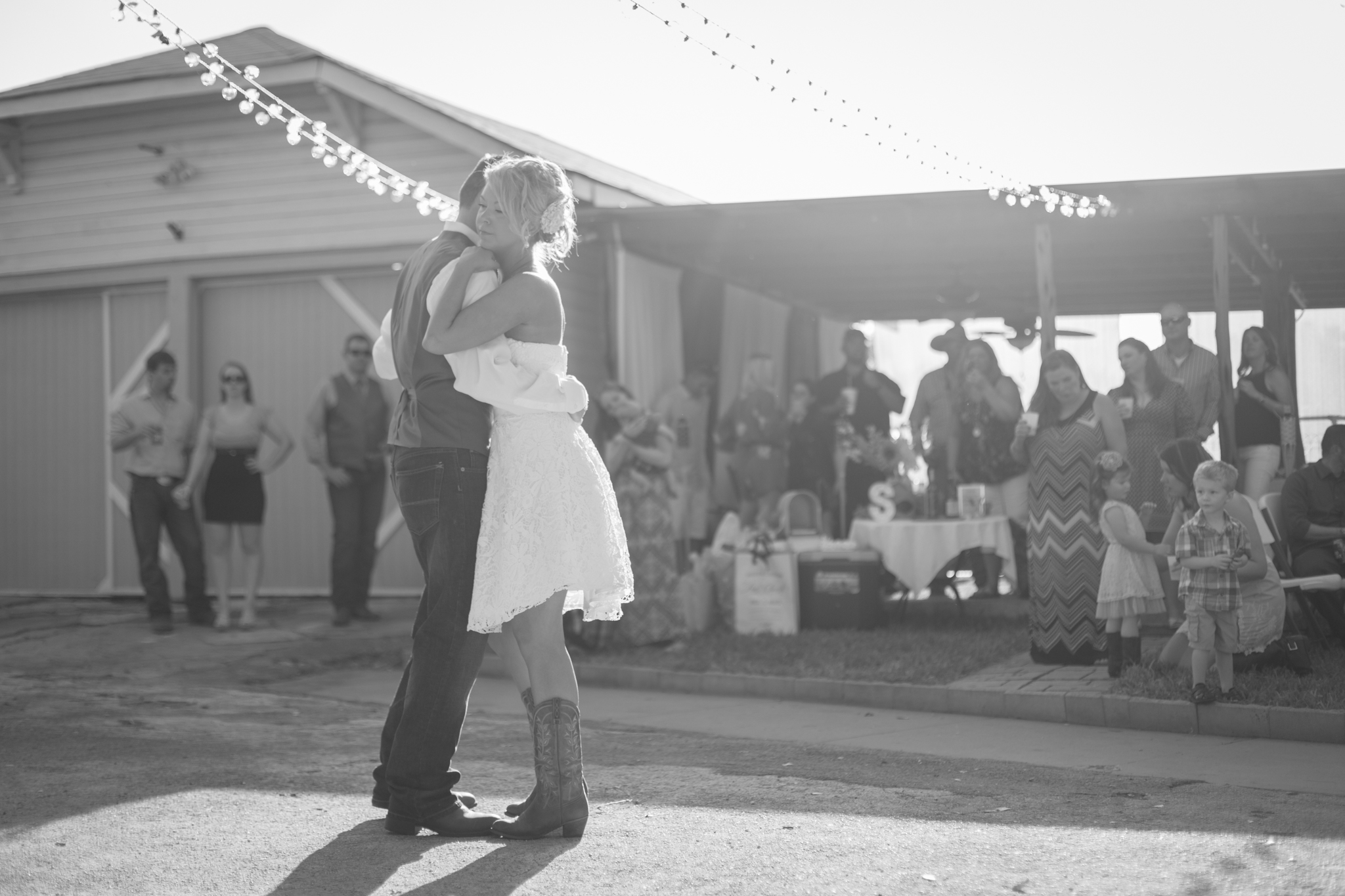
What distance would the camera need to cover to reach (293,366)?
41.9 ft

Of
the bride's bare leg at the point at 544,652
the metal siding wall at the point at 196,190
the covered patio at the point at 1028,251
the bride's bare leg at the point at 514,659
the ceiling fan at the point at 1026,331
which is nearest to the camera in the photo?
the bride's bare leg at the point at 544,652

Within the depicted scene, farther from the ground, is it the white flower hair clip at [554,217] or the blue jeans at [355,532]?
the white flower hair clip at [554,217]

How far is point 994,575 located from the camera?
37.4 feet

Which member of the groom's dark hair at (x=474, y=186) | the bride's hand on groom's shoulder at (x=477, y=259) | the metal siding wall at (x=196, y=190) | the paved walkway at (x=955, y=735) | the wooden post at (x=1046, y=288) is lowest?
the paved walkway at (x=955, y=735)

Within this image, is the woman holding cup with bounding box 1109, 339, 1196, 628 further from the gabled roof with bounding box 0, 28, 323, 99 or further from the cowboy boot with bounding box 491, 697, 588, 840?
the gabled roof with bounding box 0, 28, 323, 99

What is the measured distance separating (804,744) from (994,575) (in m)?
5.54

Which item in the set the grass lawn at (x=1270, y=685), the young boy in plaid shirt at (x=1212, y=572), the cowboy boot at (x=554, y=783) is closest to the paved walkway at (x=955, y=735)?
the grass lawn at (x=1270, y=685)

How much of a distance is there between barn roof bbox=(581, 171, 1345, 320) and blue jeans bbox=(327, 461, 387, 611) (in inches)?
108

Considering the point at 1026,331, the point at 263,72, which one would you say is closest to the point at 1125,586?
the point at 1026,331

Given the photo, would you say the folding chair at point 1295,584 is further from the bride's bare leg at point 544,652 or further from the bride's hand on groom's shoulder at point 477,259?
the bride's hand on groom's shoulder at point 477,259

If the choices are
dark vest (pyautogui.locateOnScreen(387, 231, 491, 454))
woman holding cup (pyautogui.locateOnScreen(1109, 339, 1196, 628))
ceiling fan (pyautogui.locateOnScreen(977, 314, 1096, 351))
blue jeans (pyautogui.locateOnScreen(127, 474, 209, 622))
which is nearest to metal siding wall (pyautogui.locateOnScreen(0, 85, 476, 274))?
blue jeans (pyautogui.locateOnScreen(127, 474, 209, 622))

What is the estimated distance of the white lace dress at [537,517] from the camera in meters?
4.17

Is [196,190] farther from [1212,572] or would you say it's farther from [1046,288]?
[1212,572]

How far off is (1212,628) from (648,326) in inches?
265
